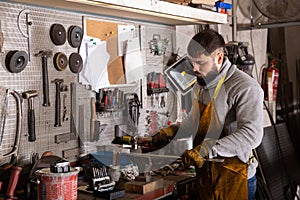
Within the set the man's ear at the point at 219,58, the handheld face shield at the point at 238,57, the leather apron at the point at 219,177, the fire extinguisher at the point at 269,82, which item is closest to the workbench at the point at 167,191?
the leather apron at the point at 219,177

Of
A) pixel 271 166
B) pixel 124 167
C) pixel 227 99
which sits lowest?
pixel 271 166

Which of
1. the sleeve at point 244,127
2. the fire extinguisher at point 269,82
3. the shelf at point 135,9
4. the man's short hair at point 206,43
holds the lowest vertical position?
the sleeve at point 244,127

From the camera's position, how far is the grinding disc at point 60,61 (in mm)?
2027

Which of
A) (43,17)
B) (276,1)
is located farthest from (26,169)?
(276,1)

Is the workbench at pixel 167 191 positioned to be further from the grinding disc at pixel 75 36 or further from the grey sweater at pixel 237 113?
the grinding disc at pixel 75 36

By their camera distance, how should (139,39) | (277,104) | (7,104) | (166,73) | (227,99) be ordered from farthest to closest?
(277,104), (166,73), (139,39), (227,99), (7,104)

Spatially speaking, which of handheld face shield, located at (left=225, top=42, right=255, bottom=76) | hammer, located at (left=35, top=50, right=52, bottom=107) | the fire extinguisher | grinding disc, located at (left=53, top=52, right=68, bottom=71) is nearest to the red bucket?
hammer, located at (left=35, top=50, right=52, bottom=107)

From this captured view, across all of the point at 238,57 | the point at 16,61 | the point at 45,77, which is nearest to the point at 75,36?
the point at 45,77

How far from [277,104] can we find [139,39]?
207cm

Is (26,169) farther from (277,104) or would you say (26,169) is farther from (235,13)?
(277,104)

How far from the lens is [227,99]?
6.86 ft

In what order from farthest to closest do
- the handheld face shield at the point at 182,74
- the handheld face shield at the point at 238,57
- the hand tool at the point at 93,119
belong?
the handheld face shield at the point at 238,57, the handheld face shield at the point at 182,74, the hand tool at the point at 93,119

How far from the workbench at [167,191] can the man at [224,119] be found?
0.11m

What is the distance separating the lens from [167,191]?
192cm
